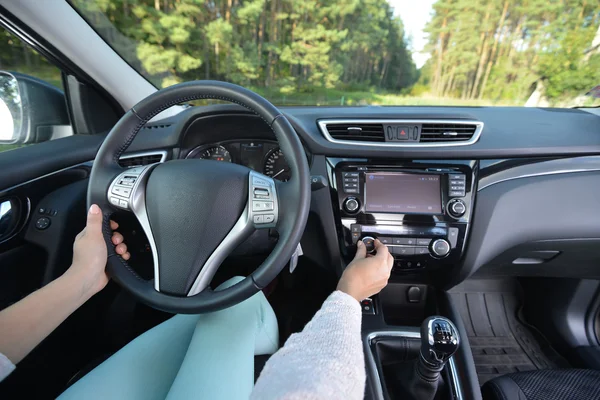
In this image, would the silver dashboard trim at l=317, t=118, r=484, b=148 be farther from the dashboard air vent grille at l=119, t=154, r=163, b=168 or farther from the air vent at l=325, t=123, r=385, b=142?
the dashboard air vent grille at l=119, t=154, r=163, b=168

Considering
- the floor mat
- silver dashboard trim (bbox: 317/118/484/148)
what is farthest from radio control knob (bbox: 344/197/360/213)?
the floor mat

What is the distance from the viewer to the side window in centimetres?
149

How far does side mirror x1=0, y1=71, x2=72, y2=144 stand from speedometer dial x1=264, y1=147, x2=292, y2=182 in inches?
41.1

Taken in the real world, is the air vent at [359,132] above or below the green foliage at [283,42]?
below

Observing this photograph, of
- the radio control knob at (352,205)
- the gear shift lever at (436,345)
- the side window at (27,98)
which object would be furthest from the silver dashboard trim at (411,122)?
the side window at (27,98)

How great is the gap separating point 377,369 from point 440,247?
0.60 metres

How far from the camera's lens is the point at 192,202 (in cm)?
112

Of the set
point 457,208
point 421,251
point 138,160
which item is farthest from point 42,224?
point 457,208

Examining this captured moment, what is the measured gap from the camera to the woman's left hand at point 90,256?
1.08 m

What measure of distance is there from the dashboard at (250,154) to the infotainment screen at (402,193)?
437 millimetres

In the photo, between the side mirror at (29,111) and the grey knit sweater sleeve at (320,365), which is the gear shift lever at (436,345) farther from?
the side mirror at (29,111)

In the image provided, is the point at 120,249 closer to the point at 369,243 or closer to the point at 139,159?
the point at 139,159

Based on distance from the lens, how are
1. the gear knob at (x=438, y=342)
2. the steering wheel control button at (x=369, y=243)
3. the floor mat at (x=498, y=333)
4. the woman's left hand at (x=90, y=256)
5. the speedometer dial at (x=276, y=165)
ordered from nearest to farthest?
the woman's left hand at (x=90, y=256) < the gear knob at (x=438, y=342) < the steering wheel control button at (x=369, y=243) < the speedometer dial at (x=276, y=165) < the floor mat at (x=498, y=333)

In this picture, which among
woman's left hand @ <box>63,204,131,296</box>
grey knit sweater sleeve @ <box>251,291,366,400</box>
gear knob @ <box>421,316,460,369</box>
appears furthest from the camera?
gear knob @ <box>421,316,460,369</box>
